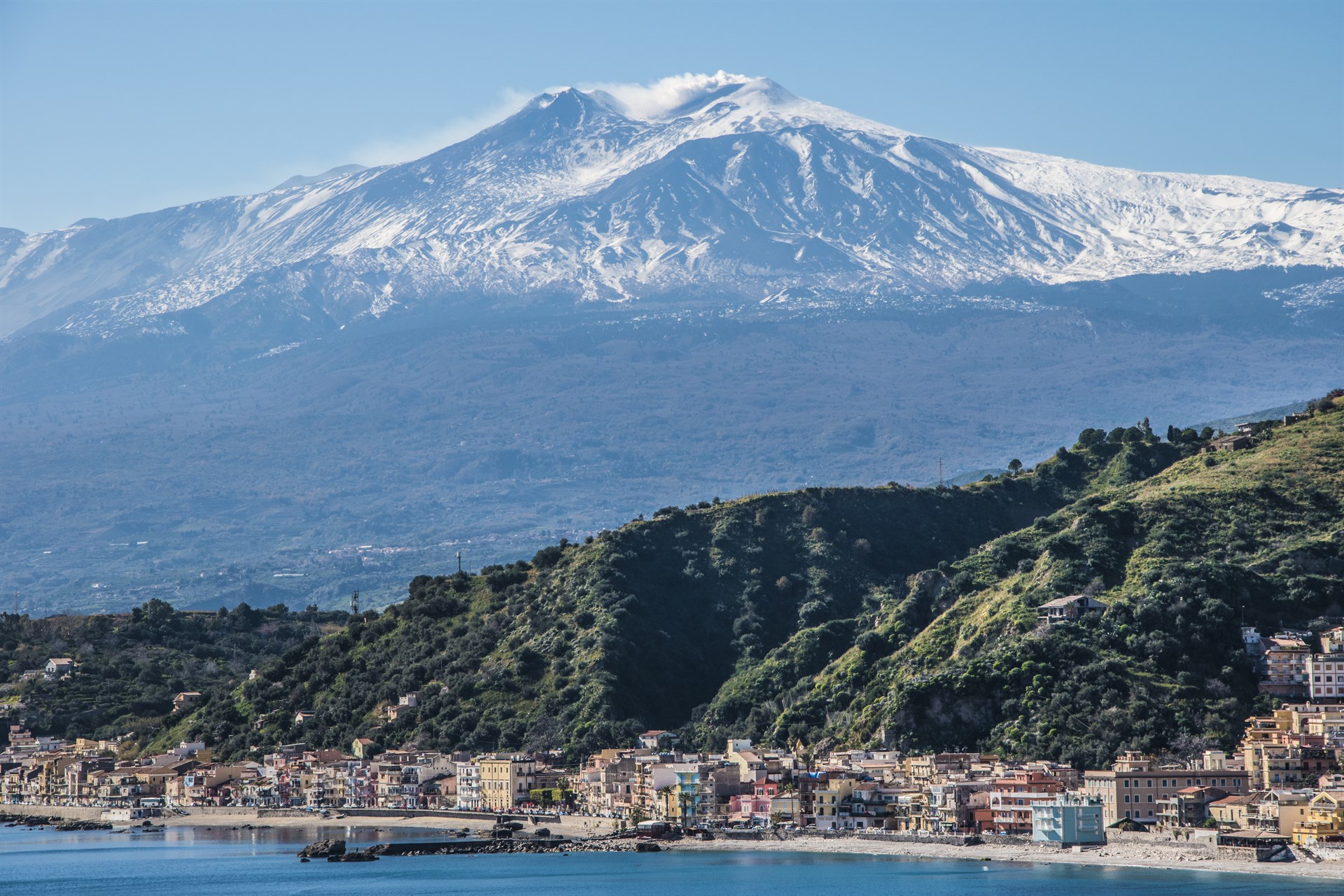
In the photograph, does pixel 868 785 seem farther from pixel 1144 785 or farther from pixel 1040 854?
pixel 1144 785

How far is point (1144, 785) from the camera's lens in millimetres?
83562

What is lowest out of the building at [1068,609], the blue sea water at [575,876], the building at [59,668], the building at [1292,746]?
the blue sea water at [575,876]

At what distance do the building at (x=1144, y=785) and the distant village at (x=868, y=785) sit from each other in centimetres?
7

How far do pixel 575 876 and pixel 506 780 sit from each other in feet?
66.9

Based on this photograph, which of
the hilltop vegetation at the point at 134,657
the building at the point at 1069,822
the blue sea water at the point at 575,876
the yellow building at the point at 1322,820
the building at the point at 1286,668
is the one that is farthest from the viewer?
the hilltop vegetation at the point at 134,657

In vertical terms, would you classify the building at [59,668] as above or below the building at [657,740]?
above

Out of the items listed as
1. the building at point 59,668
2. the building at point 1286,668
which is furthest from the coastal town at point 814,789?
the building at point 59,668

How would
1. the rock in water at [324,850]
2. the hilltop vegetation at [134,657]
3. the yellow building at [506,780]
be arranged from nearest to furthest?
the rock in water at [324,850] → the yellow building at [506,780] → the hilltop vegetation at [134,657]

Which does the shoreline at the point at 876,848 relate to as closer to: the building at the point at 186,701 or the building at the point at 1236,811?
the building at the point at 1236,811

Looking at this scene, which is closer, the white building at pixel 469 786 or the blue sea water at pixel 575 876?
the blue sea water at pixel 575 876

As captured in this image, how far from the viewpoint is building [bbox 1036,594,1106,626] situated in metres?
98.1

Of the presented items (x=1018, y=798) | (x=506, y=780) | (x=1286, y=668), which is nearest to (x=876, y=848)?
(x=1018, y=798)

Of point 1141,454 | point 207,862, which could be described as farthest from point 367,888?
point 1141,454

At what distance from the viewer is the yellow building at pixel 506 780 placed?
338 ft
